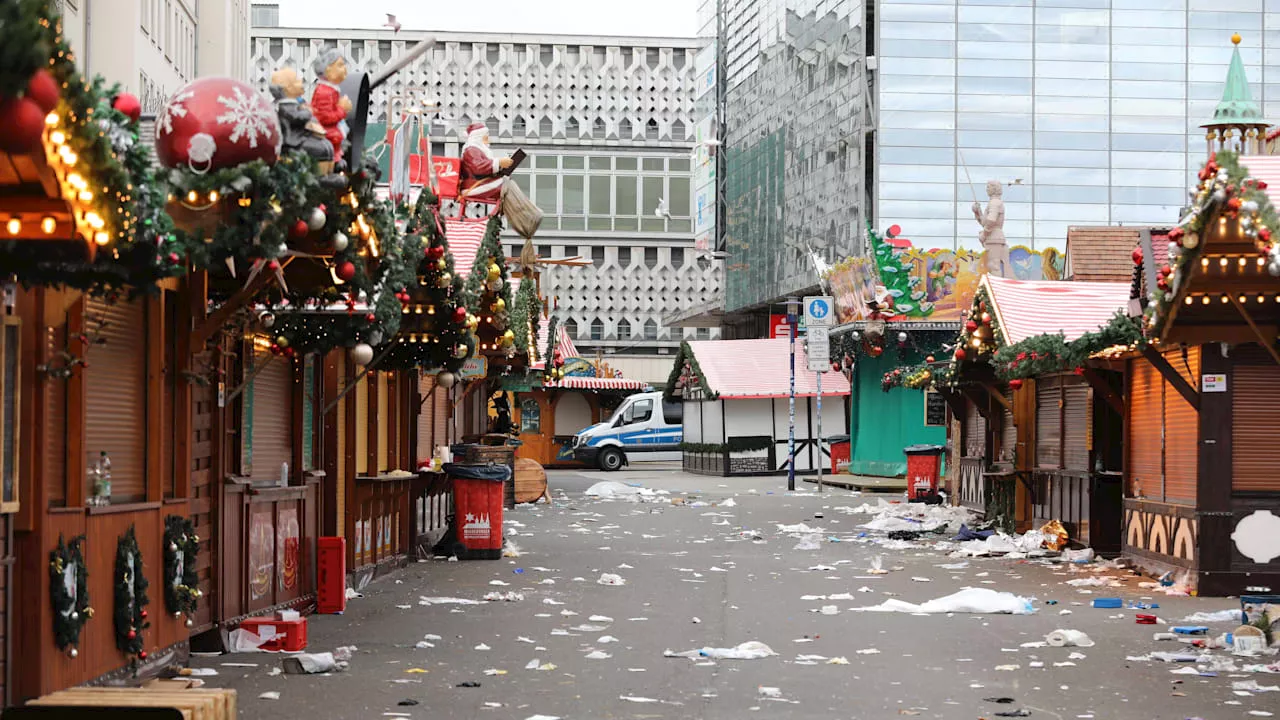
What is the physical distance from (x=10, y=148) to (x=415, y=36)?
314 ft

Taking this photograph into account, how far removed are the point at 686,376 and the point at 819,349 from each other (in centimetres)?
1342

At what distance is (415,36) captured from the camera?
9875cm

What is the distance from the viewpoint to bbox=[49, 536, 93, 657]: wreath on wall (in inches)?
321

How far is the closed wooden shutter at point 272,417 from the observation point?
1259 centimetres

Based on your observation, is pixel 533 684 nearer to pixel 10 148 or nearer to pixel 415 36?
pixel 10 148

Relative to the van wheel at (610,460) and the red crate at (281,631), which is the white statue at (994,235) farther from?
the red crate at (281,631)

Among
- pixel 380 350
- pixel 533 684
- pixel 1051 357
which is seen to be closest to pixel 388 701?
pixel 533 684

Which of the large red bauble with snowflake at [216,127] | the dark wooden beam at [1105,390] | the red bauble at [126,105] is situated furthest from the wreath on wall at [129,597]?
the dark wooden beam at [1105,390]

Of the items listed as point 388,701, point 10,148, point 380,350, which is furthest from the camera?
point 380,350

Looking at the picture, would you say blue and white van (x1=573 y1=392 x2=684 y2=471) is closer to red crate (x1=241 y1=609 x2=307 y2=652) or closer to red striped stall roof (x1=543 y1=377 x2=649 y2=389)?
red striped stall roof (x1=543 y1=377 x2=649 y2=389)

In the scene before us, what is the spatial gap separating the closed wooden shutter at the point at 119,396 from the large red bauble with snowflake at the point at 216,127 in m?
1.16

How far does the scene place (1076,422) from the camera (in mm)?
20641

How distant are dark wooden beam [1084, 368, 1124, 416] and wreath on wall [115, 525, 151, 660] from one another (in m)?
12.0

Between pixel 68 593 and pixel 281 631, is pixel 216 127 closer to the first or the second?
pixel 68 593
